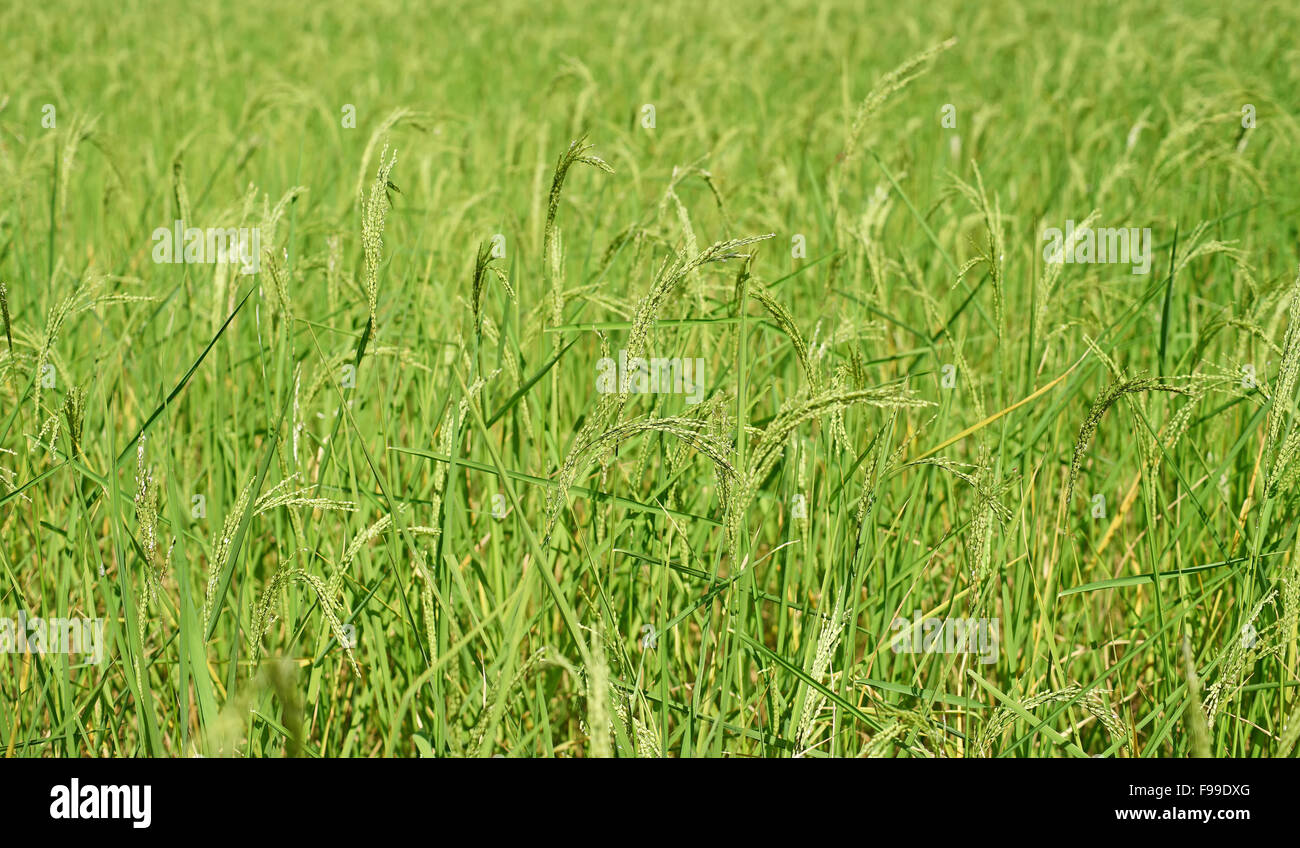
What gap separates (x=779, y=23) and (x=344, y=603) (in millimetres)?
7998

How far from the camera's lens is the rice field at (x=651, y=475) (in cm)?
121

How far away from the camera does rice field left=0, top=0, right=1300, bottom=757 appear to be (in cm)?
121

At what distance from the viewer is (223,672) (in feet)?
5.41

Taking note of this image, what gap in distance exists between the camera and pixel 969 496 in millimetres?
2002

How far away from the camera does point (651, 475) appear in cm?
196

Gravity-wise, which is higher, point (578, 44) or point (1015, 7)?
point (1015, 7)

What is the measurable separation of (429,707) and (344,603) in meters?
0.21
